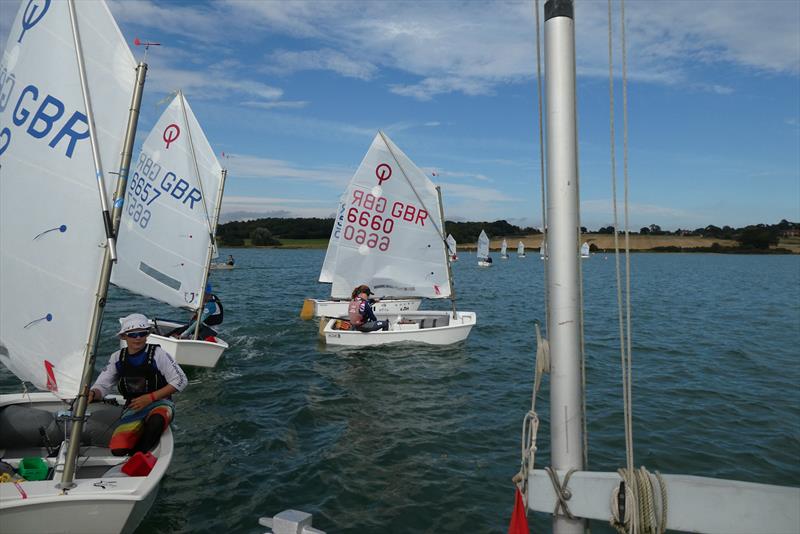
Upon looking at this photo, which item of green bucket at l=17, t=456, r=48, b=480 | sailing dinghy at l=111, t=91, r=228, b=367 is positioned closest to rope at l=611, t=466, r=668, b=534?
green bucket at l=17, t=456, r=48, b=480

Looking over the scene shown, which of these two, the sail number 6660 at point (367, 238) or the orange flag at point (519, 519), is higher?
the sail number 6660 at point (367, 238)

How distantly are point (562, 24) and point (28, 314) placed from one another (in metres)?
6.08

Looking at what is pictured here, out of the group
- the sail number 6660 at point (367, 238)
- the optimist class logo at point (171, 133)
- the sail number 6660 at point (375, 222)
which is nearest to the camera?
the optimist class logo at point (171, 133)

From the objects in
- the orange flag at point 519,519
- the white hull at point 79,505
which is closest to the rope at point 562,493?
the orange flag at point 519,519

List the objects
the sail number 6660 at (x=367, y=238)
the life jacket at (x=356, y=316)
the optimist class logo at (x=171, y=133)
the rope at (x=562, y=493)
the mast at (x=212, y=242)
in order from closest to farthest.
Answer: the rope at (x=562, y=493)
the mast at (x=212, y=242)
the optimist class logo at (x=171, y=133)
the life jacket at (x=356, y=316)
the sail number 6660 at (x=367, y=238)

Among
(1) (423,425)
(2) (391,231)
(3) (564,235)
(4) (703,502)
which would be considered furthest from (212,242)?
A: (4) (703,502)

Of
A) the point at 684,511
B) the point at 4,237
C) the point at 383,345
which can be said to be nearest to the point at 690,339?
the point at 383,345

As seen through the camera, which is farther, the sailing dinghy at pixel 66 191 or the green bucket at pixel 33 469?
the green bucket at pixel 33 469

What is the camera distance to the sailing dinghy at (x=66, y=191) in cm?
563

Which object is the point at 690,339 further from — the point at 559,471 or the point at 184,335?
the point at 559,471

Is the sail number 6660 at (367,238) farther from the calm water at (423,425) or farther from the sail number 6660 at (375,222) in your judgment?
the calm water at (423,425)

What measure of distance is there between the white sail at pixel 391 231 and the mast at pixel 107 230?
47.0ft

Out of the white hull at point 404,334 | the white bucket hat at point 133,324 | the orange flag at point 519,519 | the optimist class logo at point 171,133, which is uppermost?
the optimist class logo at point 171,133

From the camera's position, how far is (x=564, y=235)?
3328 millimetres
